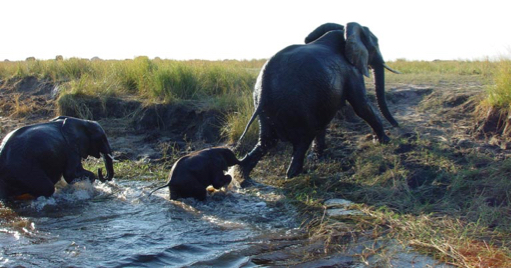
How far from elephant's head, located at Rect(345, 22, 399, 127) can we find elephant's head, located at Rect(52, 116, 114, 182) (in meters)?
3.58

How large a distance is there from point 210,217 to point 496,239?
2.97 meters

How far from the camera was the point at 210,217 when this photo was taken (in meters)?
6.71

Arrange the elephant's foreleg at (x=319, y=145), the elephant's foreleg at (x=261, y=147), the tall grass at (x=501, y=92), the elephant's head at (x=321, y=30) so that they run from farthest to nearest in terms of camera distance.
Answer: the elephant's head at (x=321, y=30) < the elephant's foreleg at (x=319, y=145) < the tall grass at (x=501, y=92) < the elephant's foreleg at (x=261, y=147)

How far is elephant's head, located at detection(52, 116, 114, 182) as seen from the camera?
777cm

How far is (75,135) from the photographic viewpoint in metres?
7.80

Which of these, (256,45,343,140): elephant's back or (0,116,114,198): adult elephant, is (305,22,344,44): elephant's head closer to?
(256,45,343,140): elephant's back

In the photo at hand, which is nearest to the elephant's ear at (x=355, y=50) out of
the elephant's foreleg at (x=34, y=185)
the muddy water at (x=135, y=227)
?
the muddy water at (x=135, y=227)

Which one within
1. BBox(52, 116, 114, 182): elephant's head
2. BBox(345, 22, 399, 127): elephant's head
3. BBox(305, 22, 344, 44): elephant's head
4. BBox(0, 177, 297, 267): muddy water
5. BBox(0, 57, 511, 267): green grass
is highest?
BBox(305, 22, 344, 44): elephant's head

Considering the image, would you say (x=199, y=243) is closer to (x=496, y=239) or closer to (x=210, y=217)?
(x=210, y=217)

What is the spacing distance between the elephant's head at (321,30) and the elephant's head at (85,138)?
345 cm

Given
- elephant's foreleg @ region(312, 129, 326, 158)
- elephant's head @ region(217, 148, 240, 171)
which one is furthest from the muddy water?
elephant's foreleg @ region(312, 129, 326, 158)

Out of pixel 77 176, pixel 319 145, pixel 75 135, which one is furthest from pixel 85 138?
pixel 319 145

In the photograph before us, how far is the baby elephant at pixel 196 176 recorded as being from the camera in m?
7.15

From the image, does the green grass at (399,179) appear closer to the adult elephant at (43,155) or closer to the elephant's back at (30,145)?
the adult elephant at (43,155)
